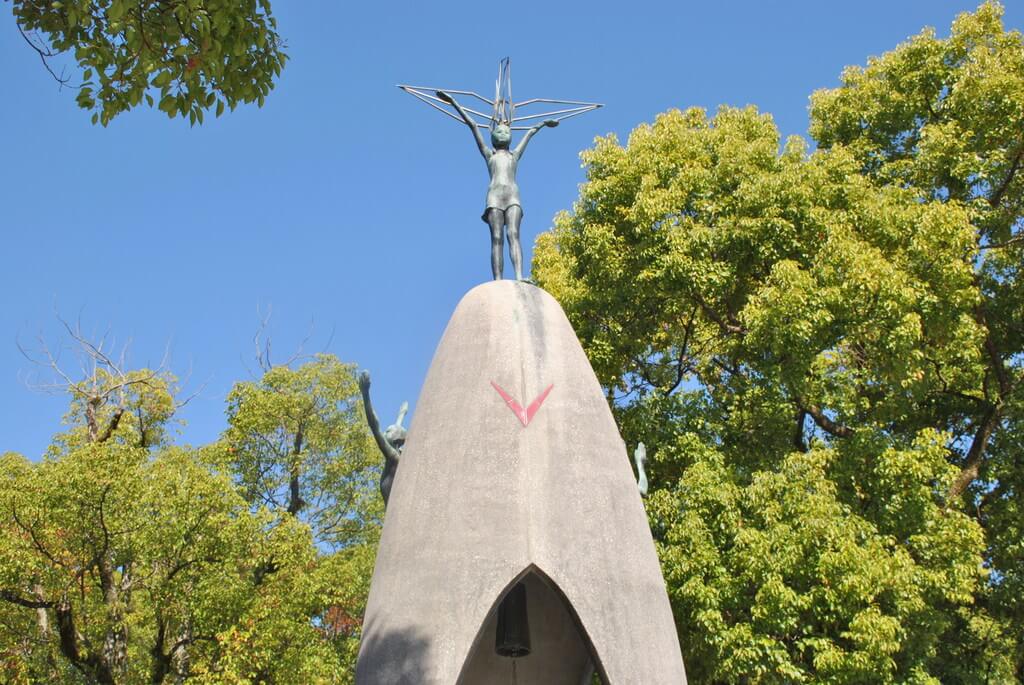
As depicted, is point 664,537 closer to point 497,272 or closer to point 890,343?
point 890,343

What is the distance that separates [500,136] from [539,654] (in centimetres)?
551

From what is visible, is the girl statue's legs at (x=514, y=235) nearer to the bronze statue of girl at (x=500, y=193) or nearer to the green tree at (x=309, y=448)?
the bronze statue of girl at (x=500, y=193)

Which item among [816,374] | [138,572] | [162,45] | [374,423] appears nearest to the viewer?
[162,45]

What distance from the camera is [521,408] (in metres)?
9.00

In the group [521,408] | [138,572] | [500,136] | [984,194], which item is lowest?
[521,408]

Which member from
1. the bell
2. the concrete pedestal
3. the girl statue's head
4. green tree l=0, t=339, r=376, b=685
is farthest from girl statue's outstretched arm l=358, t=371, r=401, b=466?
green tree l=0, t=339, r=376, b=685

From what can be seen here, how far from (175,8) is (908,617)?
11.1 metres

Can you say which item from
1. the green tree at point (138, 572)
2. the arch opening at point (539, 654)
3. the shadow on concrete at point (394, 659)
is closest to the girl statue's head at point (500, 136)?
the arch opening at point (539, 654)

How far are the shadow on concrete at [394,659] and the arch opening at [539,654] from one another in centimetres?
193

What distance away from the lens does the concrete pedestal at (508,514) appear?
8.09m

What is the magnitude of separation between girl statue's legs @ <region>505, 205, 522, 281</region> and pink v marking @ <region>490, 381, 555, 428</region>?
5.39 feet

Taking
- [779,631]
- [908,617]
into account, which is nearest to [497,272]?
[779,631]

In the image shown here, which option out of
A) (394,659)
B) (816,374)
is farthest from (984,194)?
(394,659)

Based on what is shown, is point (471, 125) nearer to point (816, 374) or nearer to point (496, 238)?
point (496, 238)
